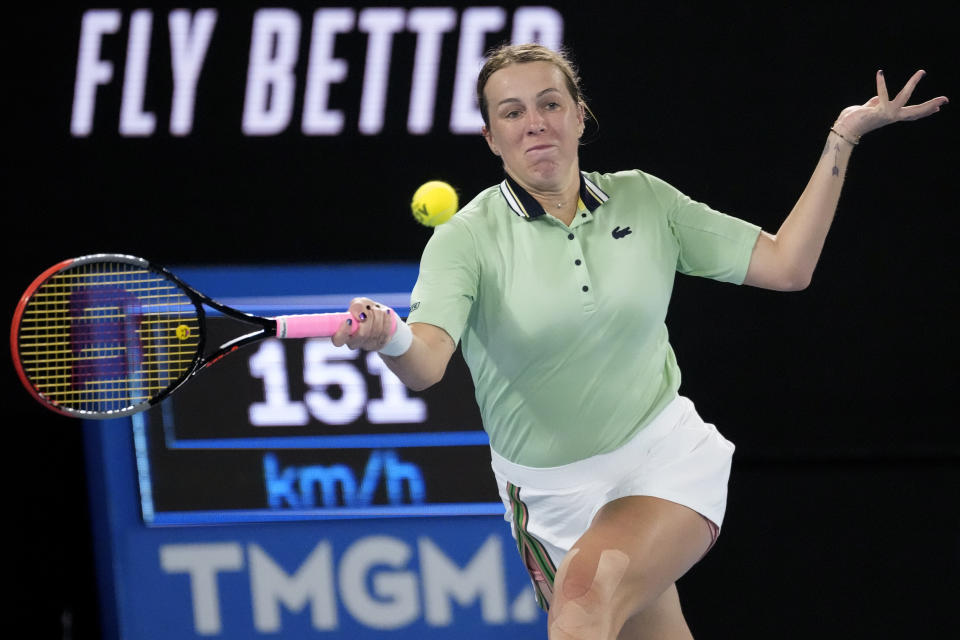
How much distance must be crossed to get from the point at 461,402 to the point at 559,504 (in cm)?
126

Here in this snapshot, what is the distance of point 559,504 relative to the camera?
8.32ft

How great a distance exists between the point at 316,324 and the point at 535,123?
605mm

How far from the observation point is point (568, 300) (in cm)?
243

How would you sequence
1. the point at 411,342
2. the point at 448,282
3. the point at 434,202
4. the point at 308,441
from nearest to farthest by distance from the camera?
1. the point at 411,342
2. the point at 448,282
3. the point at 434,202
4. the point at 308,441

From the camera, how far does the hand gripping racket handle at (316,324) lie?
7.21 ft

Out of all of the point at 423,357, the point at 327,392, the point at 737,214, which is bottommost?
the point at 327,392

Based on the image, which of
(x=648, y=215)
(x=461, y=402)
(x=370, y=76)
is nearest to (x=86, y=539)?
(x=461, y=402)

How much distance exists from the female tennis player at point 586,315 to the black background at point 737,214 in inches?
48.5

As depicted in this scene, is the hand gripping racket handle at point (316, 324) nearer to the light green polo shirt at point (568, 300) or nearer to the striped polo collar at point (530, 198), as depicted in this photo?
the light green polo shirt at point (568, 300)

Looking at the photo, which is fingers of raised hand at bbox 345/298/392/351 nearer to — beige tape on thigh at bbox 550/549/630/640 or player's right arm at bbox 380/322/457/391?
player's right arm at bbox 380/322/457/391

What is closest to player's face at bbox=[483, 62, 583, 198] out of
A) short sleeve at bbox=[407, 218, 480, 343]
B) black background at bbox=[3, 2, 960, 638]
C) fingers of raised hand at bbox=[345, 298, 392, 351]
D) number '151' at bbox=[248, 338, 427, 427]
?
short sleeve at bbox=[407, 218, 480, 343]

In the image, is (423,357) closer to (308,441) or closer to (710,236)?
(710,236)

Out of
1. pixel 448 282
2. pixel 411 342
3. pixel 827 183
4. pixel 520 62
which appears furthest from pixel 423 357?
pixel 827 183

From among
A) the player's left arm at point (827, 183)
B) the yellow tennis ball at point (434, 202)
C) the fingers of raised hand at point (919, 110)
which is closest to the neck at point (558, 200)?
the yellow tennis ball at point (434, 202)
